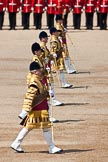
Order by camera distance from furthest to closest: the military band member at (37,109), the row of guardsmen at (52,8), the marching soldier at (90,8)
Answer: the marching soldier at (90,8)
the row of guardsmen at (52,8)
the military band member at (37,109)

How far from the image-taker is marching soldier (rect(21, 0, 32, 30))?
37.4 m

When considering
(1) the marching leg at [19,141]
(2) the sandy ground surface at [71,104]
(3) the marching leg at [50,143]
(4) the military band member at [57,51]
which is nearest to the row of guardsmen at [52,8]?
(2) the sandy ground surface at [71,104]

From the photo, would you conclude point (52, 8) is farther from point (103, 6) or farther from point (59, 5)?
point (103, 6)

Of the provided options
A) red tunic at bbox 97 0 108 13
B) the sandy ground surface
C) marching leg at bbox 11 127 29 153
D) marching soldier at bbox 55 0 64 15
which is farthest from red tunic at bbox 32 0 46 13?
marching leg at bbox 11 127 29 153

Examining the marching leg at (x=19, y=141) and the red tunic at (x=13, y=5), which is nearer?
the marching leg at (x=19, y=141)

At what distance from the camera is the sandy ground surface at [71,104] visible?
1688 cm

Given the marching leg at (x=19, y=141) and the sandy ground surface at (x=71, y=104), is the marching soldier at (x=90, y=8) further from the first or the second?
the marching leg at (x=19, y=141)

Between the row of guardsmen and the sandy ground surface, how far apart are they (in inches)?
86.8

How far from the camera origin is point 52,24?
126 ft

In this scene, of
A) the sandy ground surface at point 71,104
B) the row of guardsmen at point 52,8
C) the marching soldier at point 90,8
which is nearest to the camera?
the sandy ground surface at point 71,104

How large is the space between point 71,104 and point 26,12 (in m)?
16.2

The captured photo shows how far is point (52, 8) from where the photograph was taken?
37.5 metres

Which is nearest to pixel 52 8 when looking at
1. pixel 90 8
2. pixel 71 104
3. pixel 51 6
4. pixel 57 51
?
pixel 51 6

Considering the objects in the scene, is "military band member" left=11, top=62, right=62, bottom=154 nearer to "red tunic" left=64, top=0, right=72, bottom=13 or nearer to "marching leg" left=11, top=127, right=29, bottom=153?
"marching leg" left=11, top=127, right=29, bottom=153
